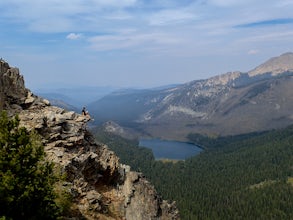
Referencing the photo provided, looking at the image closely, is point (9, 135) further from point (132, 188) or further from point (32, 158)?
point (132, 188)

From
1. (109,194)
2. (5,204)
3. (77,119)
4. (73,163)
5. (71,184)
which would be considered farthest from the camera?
(77,119)

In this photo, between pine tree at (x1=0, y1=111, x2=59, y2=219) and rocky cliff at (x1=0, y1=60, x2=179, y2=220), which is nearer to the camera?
pine tree at (x1=0, y1=111, x2=59, y2=219)

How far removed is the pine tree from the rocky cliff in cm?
923

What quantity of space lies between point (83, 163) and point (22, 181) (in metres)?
16.6

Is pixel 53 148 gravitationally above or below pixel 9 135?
below

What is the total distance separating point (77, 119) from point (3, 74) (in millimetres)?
10601

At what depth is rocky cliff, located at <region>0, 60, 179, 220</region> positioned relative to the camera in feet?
141

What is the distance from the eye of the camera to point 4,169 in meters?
30.1

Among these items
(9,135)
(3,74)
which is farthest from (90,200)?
(3,74)

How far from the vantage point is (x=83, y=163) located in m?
46.3

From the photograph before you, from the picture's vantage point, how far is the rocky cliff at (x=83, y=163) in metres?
43.0

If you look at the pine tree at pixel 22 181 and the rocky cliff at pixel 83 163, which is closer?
the pine tree at pixel 22 181

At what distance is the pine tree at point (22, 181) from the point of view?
1158 inches

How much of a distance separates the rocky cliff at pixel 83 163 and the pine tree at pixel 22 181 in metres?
9.23
